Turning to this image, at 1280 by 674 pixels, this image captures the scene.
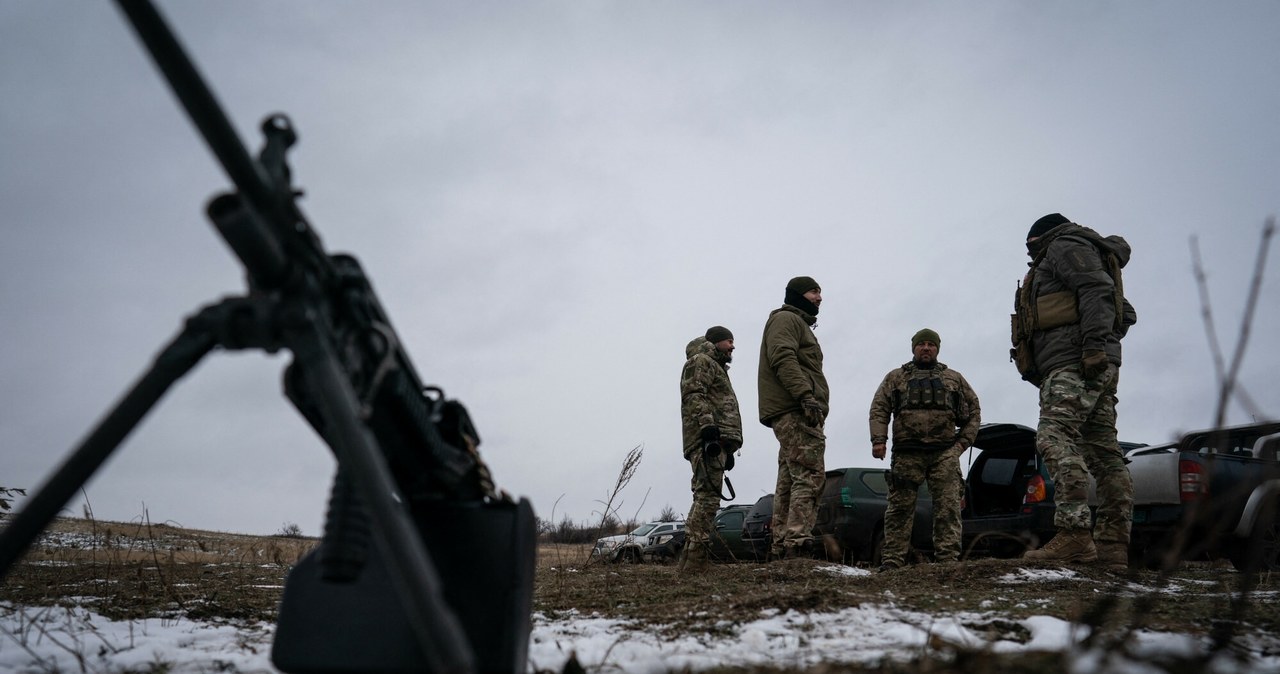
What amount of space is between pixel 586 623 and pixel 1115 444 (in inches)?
155

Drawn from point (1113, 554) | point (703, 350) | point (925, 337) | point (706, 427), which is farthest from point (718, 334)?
point (1113, 554)

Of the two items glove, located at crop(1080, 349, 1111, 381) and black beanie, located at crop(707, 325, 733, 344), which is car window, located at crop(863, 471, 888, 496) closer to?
black beanie, located at crop(707, 325, 733, 344)

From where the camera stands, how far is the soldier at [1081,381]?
15.8ft

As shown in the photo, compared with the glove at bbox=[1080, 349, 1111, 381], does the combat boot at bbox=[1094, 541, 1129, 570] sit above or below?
below

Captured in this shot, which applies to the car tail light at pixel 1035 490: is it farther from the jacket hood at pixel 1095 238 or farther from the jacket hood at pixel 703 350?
the jacket hood at pixel 703 350

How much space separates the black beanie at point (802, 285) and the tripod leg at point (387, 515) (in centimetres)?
593

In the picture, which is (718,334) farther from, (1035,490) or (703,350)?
(1035,490)

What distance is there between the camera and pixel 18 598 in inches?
130

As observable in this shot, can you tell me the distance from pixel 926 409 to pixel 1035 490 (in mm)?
1385

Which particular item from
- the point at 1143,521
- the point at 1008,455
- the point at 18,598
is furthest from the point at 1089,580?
the point at 18,598

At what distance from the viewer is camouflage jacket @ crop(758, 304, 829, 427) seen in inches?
240

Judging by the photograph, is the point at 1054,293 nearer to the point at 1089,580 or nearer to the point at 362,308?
the point at 1089,580

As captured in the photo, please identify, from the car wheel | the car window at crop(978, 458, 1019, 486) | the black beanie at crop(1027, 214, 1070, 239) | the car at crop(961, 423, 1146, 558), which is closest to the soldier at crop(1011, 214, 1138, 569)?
the black beanie at crop(1027, 214, 1070, 239)

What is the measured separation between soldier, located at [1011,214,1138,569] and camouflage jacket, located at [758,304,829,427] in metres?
1.61
